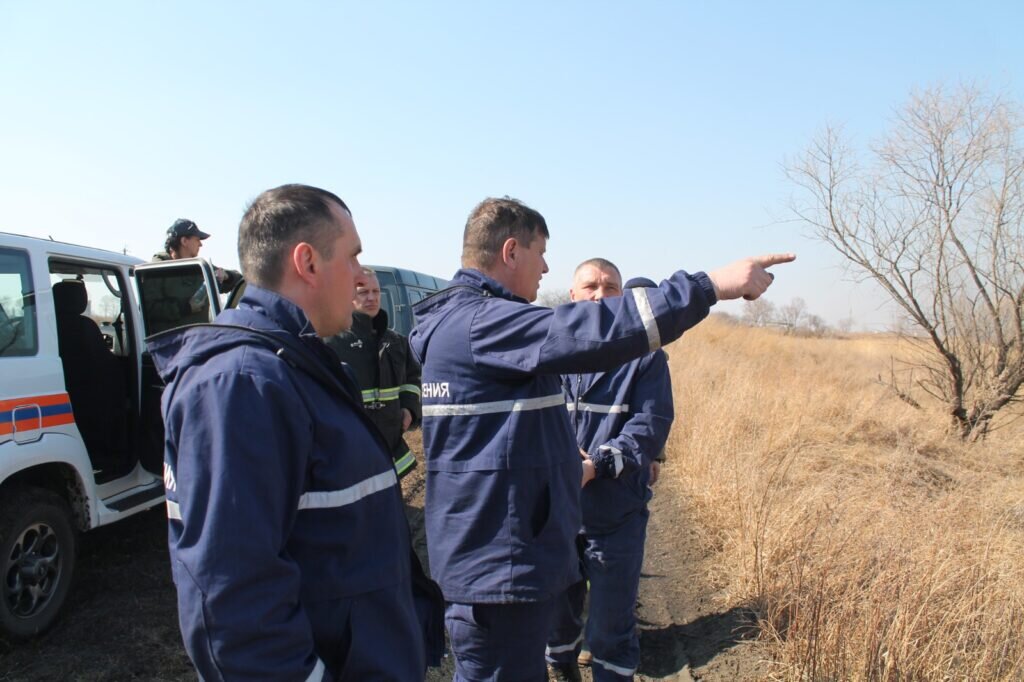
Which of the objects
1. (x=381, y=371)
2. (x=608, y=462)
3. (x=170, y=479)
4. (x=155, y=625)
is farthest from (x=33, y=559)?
(x=608, y=462)

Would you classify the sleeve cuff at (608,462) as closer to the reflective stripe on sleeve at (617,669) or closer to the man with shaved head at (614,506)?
the man with shaved head at (614,506)

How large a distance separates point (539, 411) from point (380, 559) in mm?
881

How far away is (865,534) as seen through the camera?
3.60 meters

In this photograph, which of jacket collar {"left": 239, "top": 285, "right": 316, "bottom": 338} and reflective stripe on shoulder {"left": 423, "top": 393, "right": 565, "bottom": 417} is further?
reflective stripe on shoulder {"left": 423, "top": 393, "right": 565, "bottom": 417}

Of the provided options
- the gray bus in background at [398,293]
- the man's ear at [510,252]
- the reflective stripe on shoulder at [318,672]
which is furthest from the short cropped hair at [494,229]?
the gray bus in background at [398,293]

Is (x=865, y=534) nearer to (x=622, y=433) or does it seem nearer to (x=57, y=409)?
(x=622, y=433)

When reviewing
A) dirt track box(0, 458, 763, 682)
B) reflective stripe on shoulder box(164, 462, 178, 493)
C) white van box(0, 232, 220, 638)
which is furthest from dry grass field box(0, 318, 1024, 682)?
reflective stripe on shoulder box(164, 462, 178, 493)

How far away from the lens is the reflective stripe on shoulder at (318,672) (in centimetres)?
115

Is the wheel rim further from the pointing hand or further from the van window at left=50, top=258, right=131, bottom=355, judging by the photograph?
the pointing hand

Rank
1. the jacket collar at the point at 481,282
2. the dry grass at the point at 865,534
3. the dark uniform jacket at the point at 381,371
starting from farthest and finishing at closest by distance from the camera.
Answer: the dark uniform jacket at the point at 381,371 → the dry grass at the point at 865,534 → the jacket collar at the point at 481,282

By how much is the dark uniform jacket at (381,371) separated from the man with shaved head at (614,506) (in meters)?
1.56

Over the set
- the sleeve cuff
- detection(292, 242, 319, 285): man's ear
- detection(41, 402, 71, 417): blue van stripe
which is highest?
detection(292, 242, 319, 285): man's ear

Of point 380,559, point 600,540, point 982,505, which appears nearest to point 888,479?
point 982,505

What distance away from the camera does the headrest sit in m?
4.08
